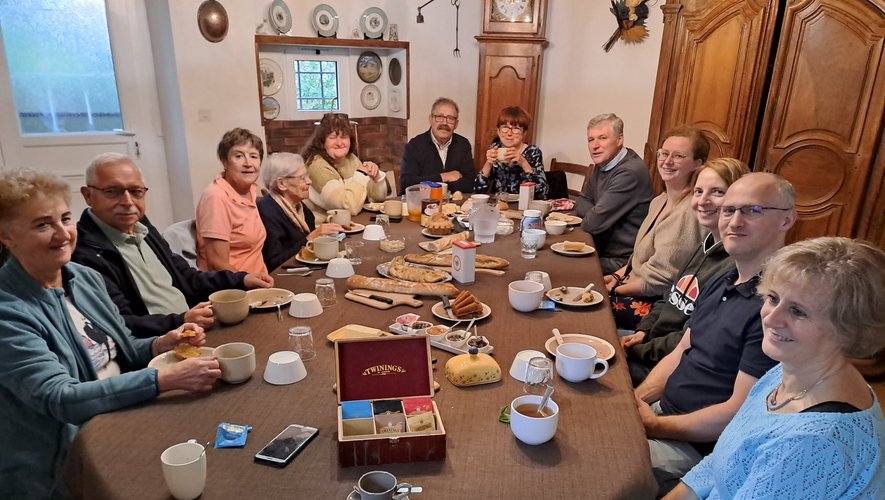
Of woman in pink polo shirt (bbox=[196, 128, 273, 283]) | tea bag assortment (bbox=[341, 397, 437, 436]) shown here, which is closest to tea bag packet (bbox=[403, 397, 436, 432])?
tea bag assortment (bbox=[341, 397, 437, 436])

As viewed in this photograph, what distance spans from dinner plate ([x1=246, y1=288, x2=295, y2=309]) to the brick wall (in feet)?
11.2

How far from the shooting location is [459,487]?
98 cm

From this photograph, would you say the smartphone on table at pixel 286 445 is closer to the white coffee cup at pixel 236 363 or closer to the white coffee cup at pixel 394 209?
the white coffee cup at pixel 236 363

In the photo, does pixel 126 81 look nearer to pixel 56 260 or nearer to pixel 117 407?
pixel 56 260

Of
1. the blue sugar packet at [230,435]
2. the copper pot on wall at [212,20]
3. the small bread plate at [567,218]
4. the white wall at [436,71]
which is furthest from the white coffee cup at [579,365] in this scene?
the copper pot on wall at [212,20]

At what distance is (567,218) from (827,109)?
167 centimetres

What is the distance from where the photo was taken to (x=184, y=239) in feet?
7.55

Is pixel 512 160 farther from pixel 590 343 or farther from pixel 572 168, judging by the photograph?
pixel 590 343

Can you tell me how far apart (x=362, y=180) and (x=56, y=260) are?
6.84ft

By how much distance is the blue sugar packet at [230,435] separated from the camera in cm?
107

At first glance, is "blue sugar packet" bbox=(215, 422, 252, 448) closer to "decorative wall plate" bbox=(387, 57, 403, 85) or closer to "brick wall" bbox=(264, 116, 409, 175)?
"brick wall" bbox=(264, 116, 409, 175)

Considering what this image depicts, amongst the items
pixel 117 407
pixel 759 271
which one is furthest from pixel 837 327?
pixel 117 407

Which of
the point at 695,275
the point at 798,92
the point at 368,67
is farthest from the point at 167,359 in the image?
the point at 368,67

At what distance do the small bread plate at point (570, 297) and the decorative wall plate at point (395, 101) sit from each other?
376 centimetres
